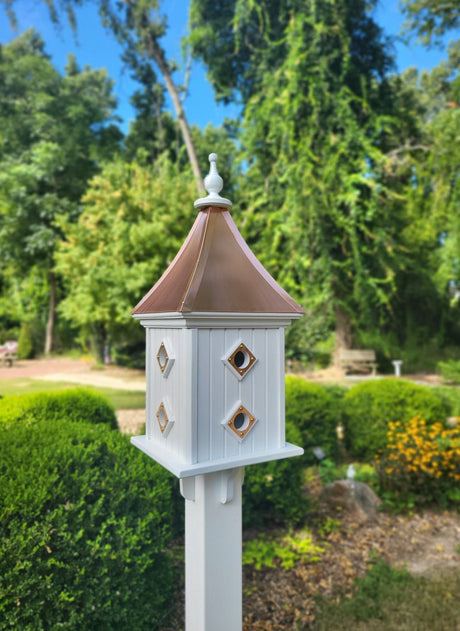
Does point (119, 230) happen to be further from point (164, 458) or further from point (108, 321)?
point (164, 458)

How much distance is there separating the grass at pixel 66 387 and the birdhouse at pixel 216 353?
23.1 feet

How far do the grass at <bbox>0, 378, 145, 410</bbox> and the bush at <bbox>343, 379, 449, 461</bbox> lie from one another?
456 cm

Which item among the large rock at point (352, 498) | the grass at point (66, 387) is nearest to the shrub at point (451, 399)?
the large rock at point (352, 498)

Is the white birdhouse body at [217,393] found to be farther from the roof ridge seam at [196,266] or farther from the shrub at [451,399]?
the shrub at [451,399]

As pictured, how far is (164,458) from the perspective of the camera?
1453mm

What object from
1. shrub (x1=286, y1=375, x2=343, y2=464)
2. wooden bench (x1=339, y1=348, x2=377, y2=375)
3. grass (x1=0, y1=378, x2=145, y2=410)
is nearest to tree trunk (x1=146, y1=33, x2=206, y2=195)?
grass (x1=0, y1=378, x2=145, y2=410)

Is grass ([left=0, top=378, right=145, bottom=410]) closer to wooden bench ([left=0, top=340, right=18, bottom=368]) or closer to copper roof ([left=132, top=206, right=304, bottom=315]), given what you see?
wooden bench ([left=0, top=340, right=18, bottom=368])

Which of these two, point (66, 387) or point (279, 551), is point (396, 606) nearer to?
point (279, 551)

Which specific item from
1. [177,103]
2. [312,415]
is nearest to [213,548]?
[312,415]

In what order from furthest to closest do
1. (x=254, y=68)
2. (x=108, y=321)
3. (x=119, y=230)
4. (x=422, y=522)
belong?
(x=254, y=68)
(x=108, y=321)
(x=119, y=230)
(x=422, y=522)

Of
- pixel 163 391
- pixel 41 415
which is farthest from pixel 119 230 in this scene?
pixel 163 391

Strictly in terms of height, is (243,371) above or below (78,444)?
above

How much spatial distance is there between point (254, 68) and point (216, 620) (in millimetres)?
14472

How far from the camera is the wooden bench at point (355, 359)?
12203 millimetres
